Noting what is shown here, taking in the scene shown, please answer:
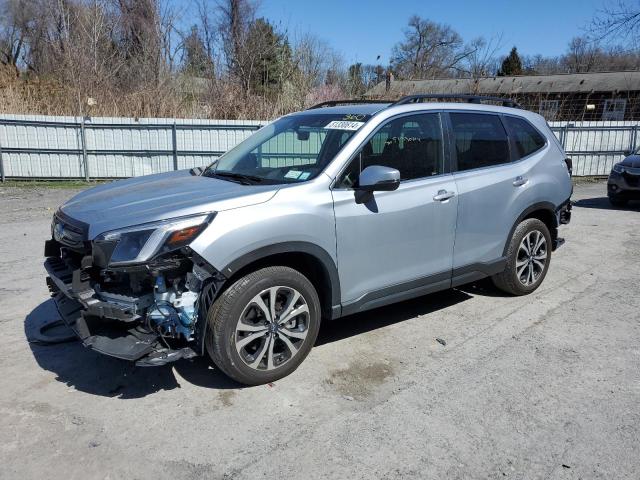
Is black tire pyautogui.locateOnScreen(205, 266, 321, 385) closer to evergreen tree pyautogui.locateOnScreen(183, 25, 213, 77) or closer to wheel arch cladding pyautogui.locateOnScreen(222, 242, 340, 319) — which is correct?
wheel arch cladding pyautogui.locateOnScreen(222, 242, 340, 319)

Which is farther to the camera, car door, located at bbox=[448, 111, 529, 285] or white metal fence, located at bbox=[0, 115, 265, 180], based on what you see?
white metal fence, located at bbox=[0, 115, 265, 180]

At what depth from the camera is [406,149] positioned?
4.16m

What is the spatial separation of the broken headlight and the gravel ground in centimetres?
100

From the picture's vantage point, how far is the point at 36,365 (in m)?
Answer: 3.80

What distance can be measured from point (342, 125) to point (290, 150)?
52 cm

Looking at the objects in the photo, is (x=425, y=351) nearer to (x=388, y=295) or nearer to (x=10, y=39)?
(x=388, y=295)

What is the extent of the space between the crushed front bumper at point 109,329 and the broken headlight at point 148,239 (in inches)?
12.0

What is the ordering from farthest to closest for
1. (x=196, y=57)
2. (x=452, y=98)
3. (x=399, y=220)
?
(x=196, y=57), (x=452, y=98), (x=399, y=220)

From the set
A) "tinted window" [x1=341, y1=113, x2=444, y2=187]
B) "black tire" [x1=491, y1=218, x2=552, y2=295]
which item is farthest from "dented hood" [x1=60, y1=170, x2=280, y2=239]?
"black tire" [x1=491, y1=218, x2=552, y2=295]

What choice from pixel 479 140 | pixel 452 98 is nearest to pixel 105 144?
pixel 452 98

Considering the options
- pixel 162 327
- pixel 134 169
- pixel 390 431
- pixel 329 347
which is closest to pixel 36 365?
pixel 162 327

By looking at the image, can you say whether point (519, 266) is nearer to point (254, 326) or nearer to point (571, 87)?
point (254, 326)

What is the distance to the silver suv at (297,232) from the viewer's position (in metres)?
3.14

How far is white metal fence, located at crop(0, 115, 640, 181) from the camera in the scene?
44.9ft
